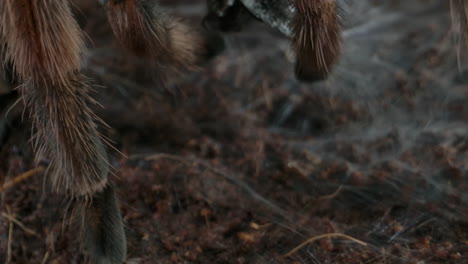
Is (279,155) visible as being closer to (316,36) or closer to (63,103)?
(316,36)

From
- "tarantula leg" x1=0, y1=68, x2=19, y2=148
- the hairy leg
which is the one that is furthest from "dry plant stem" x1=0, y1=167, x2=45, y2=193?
the hairy leg

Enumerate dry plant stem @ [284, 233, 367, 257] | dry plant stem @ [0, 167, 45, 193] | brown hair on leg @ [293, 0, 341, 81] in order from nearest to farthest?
brown hair on leg @ [293, 0, 341, 81] → dry plant stem @ [284, 233, 367, 257] → dry plant stem @ [0, 167, 45, 193]

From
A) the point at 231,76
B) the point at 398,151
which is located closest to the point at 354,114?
the point at 398,151

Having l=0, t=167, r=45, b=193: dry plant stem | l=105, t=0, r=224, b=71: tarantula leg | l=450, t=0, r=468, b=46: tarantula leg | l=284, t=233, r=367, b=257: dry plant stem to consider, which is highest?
l=450, t=0, r=468, b=46: tarantula leg

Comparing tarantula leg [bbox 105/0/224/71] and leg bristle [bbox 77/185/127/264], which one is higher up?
tarantula leg [bbox 105/0/224/71]

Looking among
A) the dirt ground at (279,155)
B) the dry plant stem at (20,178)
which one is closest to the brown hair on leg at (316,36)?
the dirt ground at (279,155)

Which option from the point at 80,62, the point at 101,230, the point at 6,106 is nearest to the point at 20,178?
the point at 6,106

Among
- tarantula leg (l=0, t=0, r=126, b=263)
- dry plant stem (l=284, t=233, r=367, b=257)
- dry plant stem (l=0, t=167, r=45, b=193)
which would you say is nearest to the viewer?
tarantula leg (l=0, t=0, r=126, b=263)

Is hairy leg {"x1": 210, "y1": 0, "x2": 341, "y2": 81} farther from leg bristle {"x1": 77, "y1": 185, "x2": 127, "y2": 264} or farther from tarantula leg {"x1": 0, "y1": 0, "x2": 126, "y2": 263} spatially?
leg bristle {"x1": 77, "y1": 185, "x2": 127, "y2": 264}

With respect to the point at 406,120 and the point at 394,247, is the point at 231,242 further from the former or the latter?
the point at 406,120
